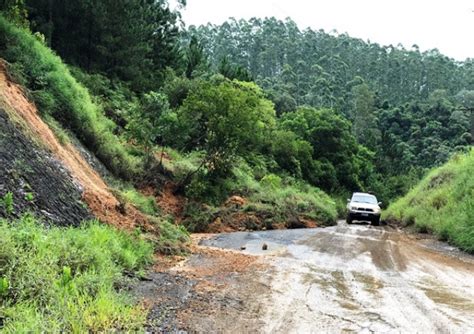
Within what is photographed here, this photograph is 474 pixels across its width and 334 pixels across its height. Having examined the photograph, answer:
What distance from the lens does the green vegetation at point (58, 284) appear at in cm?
524

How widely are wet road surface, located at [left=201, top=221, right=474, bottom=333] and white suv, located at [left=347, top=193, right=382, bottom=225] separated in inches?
434

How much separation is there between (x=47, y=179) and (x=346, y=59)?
115 metres

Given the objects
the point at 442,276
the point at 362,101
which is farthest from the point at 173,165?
the point at 362,101

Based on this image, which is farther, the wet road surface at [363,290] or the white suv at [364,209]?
the white suv at [364,209]

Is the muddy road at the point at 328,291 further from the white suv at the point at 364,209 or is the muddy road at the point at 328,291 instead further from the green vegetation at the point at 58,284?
the white suv at the point at 364,209

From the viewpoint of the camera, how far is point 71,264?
7109mm

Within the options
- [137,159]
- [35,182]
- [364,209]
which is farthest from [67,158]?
[364,209]

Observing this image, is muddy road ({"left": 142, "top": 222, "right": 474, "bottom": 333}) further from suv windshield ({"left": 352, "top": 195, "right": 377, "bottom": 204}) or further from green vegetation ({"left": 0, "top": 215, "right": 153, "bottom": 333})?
suv windshield ({"left": 352, "top": 195, "right": 377, "bottom": 204})

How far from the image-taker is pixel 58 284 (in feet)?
20.0

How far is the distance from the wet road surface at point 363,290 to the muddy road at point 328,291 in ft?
0.04

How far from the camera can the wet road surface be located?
6.35m

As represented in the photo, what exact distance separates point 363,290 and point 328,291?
1.92 feet

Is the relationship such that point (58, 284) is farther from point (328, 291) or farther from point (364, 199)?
point (364, 199)

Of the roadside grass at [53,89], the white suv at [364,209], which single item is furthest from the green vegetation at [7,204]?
the white suv at [364,209]
